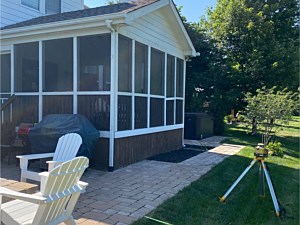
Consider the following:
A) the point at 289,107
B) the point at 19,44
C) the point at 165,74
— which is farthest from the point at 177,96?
the point at 19,44

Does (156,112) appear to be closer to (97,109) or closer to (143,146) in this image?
(143,146)

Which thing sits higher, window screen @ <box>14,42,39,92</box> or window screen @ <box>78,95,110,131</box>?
window screen @ <box>14,42,39,92</box>

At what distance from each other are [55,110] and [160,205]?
377cm

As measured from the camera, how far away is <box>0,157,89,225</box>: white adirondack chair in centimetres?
213

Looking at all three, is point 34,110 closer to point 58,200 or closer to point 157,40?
point 157,40

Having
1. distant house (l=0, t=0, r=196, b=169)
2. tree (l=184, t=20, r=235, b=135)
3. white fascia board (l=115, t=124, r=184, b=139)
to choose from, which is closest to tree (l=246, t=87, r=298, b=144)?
white fascia board (l=115, t=124, r=184, b=139)

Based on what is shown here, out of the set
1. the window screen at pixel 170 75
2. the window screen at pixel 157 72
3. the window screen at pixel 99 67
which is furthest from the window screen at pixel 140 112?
the window screen at pixel 170 75

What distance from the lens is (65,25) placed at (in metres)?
5.84

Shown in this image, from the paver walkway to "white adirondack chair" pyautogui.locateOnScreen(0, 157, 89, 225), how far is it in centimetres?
75

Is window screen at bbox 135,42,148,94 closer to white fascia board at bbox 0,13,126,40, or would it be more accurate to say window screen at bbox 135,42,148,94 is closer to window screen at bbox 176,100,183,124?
white fascia board at bbox 0,13,126,40

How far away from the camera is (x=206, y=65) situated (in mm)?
13539

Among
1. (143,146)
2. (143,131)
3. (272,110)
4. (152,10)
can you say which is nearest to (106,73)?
(143,131)

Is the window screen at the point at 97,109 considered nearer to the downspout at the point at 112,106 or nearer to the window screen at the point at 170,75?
the downspout at the point at 112,106

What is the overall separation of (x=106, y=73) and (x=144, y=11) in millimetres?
1735
